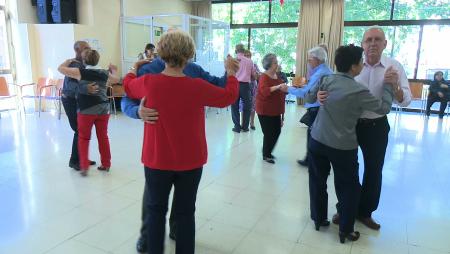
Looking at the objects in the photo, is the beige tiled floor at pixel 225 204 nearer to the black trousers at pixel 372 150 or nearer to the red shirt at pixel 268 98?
the black trousers at pixel 372 150

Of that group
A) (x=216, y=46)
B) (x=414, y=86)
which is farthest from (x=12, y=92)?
(x=414, y=86)

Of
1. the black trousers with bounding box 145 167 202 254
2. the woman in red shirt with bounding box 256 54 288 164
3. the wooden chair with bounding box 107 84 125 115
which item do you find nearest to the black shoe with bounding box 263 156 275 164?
the woman in red shirt with bounding box 256 54 288 164

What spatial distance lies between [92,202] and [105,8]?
6.23 m

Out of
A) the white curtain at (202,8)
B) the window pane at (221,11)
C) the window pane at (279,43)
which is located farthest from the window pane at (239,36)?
the white curtain at (202,8)

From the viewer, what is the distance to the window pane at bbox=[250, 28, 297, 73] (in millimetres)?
10359

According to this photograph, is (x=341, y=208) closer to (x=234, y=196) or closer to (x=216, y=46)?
(x=234, y=196)

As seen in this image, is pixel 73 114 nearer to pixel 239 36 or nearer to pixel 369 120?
pixel 369 120

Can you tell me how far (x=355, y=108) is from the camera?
7.25 ft

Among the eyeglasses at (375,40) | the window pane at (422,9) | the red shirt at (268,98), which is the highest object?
the window pane at (422,9)

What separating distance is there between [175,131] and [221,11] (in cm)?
1007

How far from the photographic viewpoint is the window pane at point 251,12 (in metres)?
10.5

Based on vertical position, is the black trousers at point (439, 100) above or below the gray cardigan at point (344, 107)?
below

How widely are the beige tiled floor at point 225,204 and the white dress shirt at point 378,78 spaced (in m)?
0.98

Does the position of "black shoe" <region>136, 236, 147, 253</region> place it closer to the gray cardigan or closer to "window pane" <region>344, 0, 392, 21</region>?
the gray cardigan
